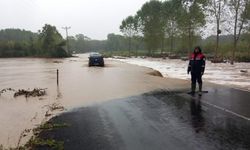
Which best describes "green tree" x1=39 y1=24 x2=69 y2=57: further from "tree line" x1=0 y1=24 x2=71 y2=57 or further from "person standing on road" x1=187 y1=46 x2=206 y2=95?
"person standing on road" x1=187 y1=46 x2=206 y2=95

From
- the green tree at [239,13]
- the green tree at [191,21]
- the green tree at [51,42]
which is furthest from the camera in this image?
the green tree at [51,42]

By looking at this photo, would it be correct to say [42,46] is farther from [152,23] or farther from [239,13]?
[239,13]

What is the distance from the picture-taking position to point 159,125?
9.49 meters

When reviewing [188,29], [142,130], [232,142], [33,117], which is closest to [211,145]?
[232,142]

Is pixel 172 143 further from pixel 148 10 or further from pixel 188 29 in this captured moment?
pixel 148 10

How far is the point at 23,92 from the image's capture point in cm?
1894

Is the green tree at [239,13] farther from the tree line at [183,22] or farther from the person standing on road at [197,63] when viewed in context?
the person standing on road at [197,63]

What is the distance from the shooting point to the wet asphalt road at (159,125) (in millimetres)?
7668

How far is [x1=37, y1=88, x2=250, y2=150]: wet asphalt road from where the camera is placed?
25.2ft

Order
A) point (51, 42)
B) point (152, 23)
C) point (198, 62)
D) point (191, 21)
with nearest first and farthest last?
point (198, 62) → point (191, 21) → point (152, 23) → point (51, 42)

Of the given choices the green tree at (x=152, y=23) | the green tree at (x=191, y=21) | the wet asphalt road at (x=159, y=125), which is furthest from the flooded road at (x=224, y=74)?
the green tree at (x=152, y=23)

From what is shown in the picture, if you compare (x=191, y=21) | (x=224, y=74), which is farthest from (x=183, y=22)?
(x=224, y=74)

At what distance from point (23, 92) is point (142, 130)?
11.6m

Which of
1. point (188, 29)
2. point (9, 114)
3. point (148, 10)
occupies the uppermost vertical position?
point (148, 10)
